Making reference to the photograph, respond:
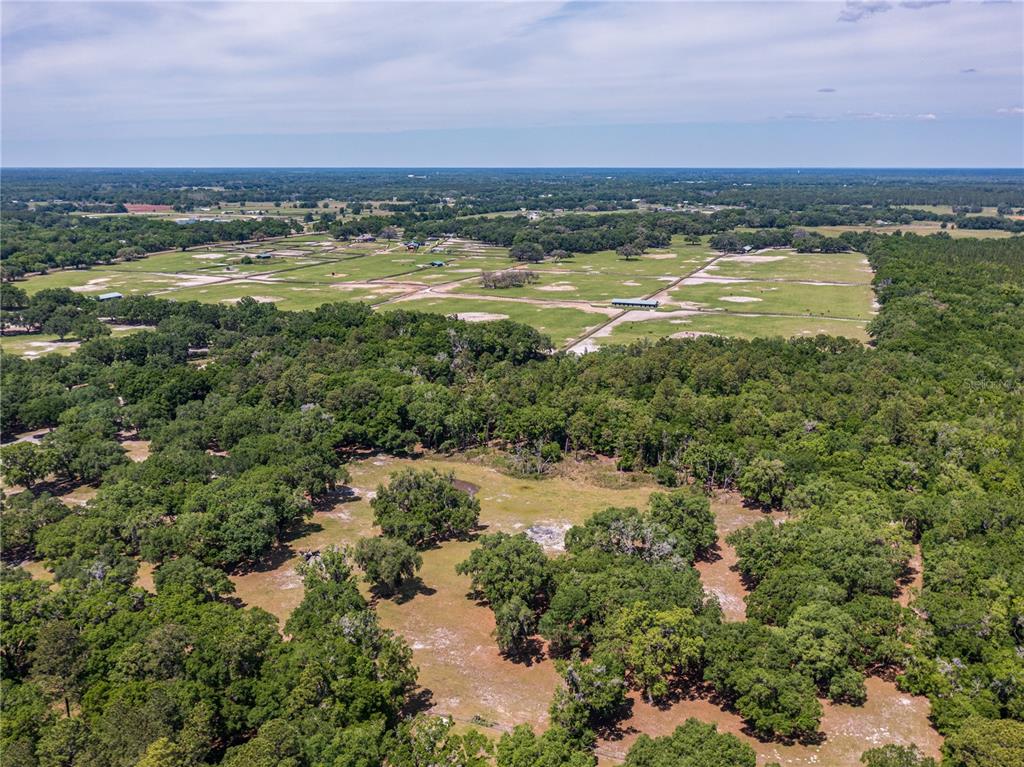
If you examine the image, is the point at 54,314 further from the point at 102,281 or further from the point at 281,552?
the point at 281,552

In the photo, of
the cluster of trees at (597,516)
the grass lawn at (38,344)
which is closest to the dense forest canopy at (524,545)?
the cluster of trees at (597,516)

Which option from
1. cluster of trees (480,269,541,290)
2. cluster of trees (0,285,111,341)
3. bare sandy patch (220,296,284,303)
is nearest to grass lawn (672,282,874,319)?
cluster of trees (480,269,541,290)

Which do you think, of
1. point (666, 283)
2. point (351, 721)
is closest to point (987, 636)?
point (351, 721)

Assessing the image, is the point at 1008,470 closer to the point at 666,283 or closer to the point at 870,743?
the point at 870,743

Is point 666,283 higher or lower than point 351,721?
higher

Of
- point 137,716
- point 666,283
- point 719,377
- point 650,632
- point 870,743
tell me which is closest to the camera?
point 137,716

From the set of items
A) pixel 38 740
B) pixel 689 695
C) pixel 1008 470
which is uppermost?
pixel 1008 470

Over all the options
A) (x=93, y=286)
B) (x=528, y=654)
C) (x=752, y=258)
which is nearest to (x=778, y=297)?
(x=752, y=258)

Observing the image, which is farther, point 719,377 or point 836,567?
point 719,377
